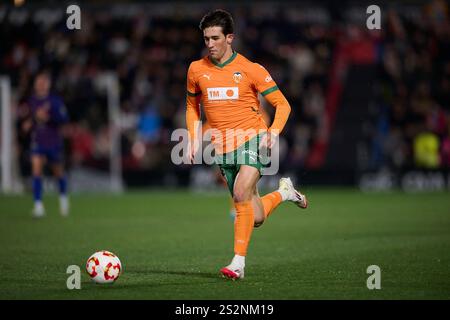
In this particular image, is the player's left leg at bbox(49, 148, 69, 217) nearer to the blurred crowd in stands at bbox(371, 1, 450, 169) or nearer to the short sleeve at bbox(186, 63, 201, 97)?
the short sleeve at bbox(186, 63, 201, 97)

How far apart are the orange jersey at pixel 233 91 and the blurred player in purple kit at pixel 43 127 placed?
7412mm

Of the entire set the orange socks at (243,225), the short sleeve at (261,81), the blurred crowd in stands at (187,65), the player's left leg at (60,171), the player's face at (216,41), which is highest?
the blurred crowd in stands at (187,65)

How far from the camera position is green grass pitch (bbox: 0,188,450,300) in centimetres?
755

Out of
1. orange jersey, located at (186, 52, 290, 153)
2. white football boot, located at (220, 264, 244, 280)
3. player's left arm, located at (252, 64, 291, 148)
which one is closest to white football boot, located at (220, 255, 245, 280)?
white football boot, located at (220, 264, 244, 280)

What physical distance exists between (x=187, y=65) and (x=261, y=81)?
16972mm

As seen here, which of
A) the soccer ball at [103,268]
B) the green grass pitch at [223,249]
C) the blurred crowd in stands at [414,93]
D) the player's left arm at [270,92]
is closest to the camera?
the green grass pitch at [223,249]

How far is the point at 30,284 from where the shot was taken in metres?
7.94

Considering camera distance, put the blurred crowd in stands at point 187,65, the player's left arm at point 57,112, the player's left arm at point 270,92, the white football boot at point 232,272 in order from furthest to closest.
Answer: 1. the blurred crowd in stands at point 187,65
2. the player's left arm at point 57,112
3. the player's left arm at point 270,92
4. the white football boot at point 232,272

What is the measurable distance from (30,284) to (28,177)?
15.8 m

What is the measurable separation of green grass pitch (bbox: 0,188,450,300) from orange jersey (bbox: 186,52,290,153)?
1440mm

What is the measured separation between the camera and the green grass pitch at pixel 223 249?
755cm

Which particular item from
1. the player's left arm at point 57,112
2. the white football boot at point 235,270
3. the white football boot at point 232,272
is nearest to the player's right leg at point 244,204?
the white football boot at point 235,270

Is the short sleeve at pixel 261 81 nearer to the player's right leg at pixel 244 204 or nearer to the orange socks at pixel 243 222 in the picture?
the player's right leg at pixel 244 204
